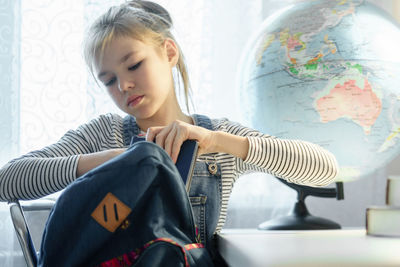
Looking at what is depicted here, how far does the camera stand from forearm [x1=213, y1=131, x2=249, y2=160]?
805mm

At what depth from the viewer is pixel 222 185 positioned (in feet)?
3.12

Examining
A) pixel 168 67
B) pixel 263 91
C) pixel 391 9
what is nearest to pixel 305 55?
pixel 263 91

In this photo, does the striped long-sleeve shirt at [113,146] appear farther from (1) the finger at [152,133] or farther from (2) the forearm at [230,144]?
(1) the finger at [152,133]

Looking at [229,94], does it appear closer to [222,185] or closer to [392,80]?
[392,80]

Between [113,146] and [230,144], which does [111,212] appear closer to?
[230,144]

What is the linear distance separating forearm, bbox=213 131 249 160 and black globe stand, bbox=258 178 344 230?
13.8 inches

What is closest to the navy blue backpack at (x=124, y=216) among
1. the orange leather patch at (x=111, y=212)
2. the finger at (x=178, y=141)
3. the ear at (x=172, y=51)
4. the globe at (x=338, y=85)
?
the orange leather patch at (x=111, y=212)

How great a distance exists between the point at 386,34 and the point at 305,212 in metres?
0.46

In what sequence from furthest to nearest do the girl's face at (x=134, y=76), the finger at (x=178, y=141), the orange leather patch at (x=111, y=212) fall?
the girl's face at (x=134, y=76), the finger at (x=178, y=141), the orange leather patch at (x=111, y=212)

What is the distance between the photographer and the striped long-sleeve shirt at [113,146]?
2.69 ft

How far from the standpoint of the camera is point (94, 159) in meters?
0.80

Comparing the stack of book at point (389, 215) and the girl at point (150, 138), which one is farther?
the girl at point (150, 138)

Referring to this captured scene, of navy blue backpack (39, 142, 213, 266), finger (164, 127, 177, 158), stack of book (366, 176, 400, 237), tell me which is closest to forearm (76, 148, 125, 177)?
finger (164, 127, 177, 158)

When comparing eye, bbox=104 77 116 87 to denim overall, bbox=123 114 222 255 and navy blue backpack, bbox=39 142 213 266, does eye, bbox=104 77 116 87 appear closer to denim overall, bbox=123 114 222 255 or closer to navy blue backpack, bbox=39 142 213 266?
denim overall, bbox=123 114 222 255
